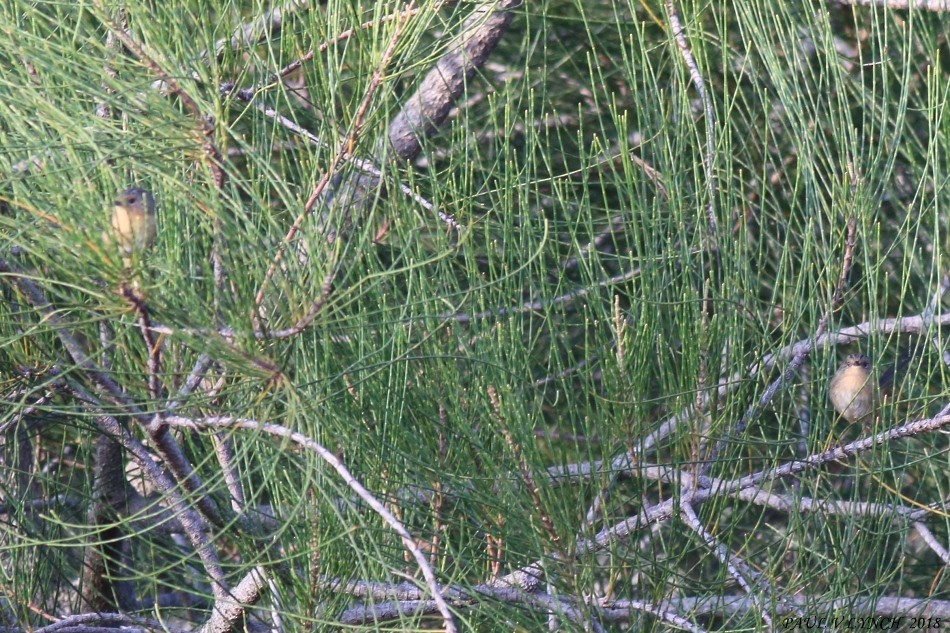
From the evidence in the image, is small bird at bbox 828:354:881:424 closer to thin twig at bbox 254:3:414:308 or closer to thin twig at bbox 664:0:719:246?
thin twig at bbox 664:0:719:246

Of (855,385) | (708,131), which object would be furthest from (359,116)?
(855,385)

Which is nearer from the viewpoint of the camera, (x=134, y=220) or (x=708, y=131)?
(x=134, y=220)

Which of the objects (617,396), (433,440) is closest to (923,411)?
(617,396)

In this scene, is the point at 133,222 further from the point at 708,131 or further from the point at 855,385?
the point at 855,385

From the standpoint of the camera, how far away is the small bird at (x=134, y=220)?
50.7 inches

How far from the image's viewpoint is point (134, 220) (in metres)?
1.51

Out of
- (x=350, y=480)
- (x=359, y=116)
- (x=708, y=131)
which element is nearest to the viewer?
(x=350, y=480)

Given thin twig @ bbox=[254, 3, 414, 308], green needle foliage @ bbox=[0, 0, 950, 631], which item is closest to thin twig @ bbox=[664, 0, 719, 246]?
green needle foliage @ bbox=[0, 0, 950, 631]

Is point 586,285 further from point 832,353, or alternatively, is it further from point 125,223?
point 125,223

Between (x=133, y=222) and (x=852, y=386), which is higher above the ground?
(x=133, y=222)

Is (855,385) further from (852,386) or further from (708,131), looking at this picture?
(708,131)

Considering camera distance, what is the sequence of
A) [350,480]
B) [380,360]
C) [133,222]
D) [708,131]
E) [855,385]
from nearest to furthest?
[350,480]
[133,222]
[380,360]
[708,131]
[855,385]

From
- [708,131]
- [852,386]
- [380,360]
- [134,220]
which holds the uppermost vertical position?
[134,220]

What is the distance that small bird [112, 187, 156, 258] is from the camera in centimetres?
129
